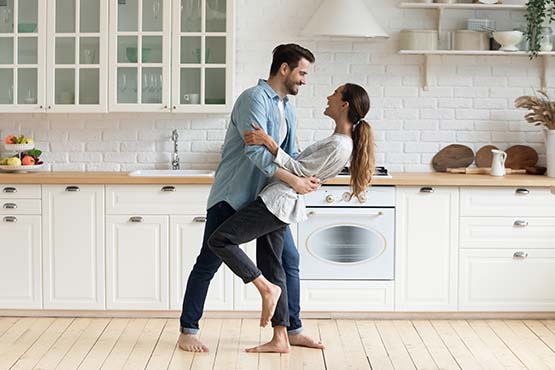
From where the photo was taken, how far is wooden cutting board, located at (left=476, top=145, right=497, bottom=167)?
243 inches

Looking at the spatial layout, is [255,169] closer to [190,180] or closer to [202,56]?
[190,180]

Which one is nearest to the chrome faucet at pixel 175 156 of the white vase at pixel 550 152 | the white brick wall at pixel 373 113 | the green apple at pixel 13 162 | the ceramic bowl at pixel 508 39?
the white brick wall at pixel 373 113

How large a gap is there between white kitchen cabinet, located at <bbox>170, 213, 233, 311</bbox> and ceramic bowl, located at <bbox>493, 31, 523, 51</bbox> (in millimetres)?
2034

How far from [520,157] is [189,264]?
2.16 meters

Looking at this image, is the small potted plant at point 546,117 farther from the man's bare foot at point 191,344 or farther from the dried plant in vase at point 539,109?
the man's bare foot at point 191,344

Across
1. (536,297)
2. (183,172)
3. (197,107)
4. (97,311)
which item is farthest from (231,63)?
(536,297)

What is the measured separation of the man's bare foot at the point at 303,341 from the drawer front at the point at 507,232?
115cm

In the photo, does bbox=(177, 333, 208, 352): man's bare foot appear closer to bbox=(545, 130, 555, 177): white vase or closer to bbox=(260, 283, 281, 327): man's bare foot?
bbox=(260, 283, 281, 327): man's bare foot

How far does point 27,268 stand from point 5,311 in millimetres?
278

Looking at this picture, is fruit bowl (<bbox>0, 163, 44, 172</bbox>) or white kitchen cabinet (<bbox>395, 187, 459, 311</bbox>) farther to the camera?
fruit bowl (<bbox>0, 163, 44, 172</bbox>)

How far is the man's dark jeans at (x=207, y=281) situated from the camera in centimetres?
486

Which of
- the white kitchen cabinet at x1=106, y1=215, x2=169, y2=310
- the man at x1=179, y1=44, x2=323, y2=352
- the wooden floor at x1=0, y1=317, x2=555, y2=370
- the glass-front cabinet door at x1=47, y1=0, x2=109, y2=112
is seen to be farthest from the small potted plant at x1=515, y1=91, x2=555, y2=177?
the glass-front cabinet door at x1=47, y1=0, x2=109, y2=112

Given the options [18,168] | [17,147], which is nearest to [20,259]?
[18,168]

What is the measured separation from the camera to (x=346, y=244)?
559cm
